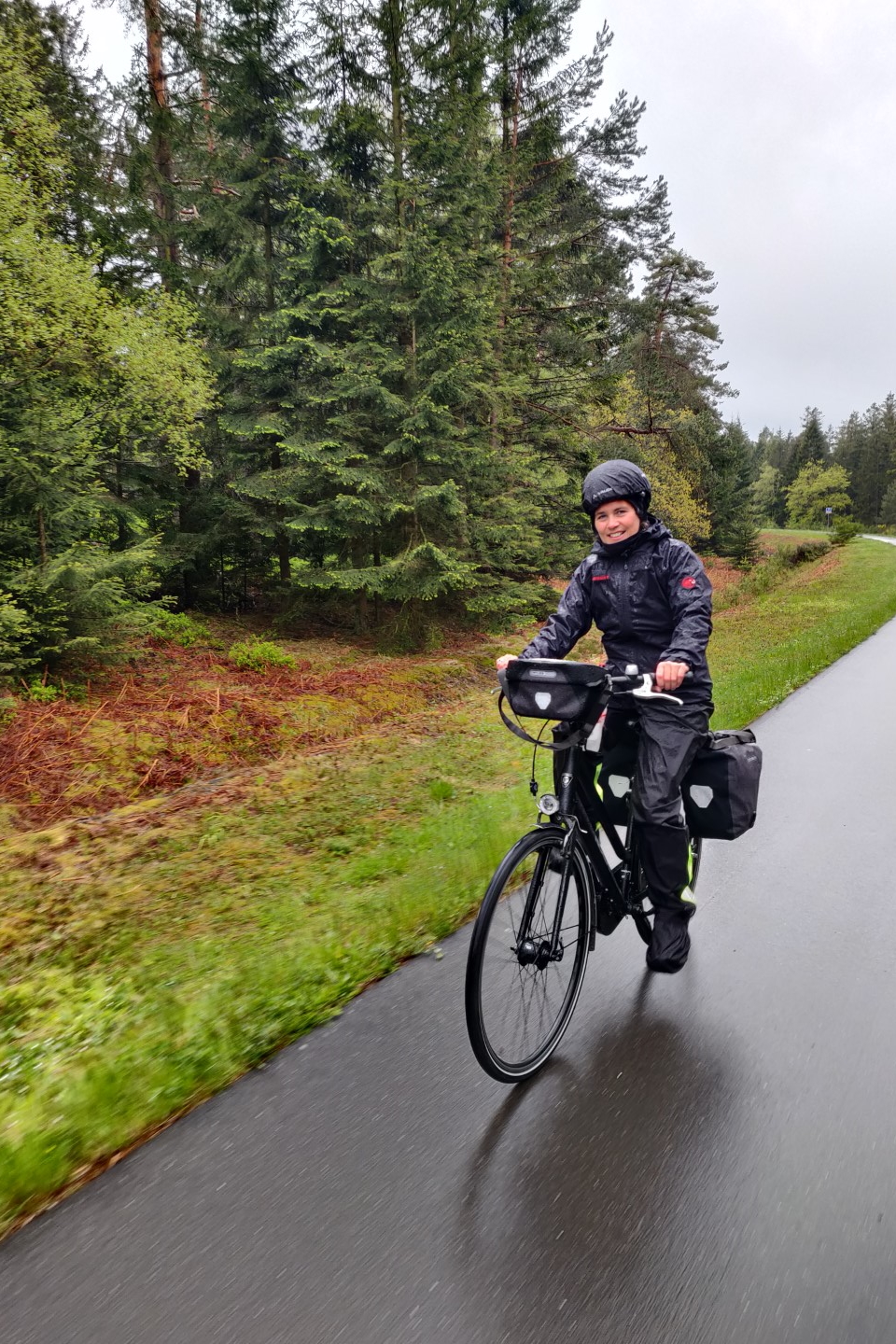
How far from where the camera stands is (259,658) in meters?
10.8

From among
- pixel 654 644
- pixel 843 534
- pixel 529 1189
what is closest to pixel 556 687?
pixel 654 644

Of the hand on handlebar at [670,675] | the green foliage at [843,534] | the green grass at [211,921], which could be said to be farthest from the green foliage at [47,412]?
the green foliage at [843,534]

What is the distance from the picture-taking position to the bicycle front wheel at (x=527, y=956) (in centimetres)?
247

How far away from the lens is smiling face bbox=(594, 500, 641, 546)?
305cm

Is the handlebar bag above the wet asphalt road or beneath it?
above

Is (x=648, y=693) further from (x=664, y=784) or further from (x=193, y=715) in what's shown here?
(x=193, y=715)

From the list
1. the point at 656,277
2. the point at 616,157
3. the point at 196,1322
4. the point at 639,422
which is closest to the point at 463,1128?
the point at 196,1322

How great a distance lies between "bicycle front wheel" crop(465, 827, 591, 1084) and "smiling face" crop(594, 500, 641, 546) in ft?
4.26

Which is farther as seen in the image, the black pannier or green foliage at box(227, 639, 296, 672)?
green foliage at box(227, 639, 296, 672)

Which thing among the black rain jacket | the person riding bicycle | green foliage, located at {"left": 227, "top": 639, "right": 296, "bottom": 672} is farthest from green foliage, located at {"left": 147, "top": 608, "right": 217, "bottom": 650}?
the person riding bicycle

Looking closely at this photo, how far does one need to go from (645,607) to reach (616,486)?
53 centimetres

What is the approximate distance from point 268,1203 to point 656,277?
34553mm

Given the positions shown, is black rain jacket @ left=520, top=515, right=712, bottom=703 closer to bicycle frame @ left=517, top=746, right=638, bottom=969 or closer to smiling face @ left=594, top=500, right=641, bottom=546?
smiling face @ left=594, top=500, right=641, bottom=546

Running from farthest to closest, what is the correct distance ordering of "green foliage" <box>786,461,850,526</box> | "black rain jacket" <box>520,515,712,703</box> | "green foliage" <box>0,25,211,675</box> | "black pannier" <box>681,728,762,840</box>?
"green foliage" <box>786,461,850,526</box>, "green foliage" <box>0,25,211,675</box>, "black pannier" <box>681,728,762,840</box>, "black rain jacket" <box>520,515,712,703</box>
